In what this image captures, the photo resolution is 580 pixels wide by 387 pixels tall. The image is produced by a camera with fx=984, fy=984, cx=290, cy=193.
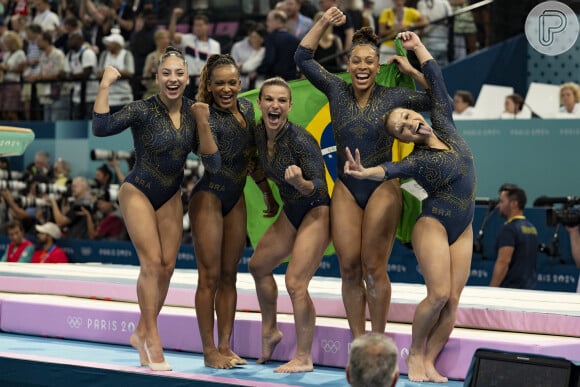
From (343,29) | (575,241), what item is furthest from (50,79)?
(575,241)

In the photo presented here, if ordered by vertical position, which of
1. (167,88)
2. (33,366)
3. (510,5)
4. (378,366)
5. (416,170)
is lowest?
(33,366)

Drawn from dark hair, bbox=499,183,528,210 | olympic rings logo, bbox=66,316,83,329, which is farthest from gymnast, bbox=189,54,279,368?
dark hair, bbox=499,183,528,210

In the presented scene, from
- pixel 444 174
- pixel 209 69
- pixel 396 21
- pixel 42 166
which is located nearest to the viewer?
pixel 444 174

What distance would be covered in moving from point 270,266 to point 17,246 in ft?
18.4

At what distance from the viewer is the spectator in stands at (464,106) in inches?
350

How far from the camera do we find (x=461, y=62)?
9.36 meters

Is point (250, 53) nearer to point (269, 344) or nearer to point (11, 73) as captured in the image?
point (11, 73)

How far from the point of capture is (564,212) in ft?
25.6

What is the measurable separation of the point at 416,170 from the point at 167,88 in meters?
1.33

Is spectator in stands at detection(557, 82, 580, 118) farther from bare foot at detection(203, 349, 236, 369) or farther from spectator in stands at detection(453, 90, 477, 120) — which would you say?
bare foot at detection(203, 349, 236, 369)

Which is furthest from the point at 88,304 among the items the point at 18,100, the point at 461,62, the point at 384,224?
the point at 18,100

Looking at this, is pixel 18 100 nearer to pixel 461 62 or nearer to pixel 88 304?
pixel 461 62

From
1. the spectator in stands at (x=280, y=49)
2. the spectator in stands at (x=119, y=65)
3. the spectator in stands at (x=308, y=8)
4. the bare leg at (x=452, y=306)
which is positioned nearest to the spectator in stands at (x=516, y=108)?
the spectator in stands at (x=280, y=49)

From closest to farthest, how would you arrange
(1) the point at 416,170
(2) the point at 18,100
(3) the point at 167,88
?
(1) the point at 416,170, (3) the point at 167,88, (2) the point at 18,100
